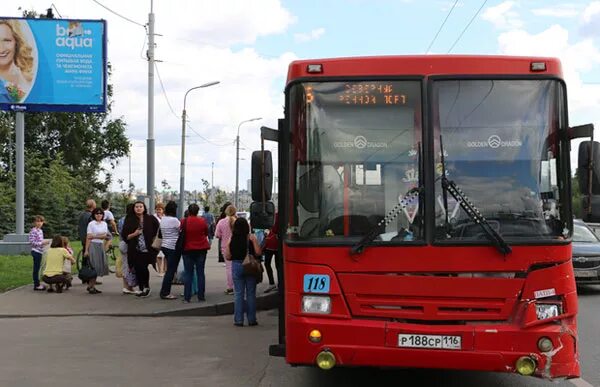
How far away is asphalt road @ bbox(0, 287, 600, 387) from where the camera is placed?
22.7ft

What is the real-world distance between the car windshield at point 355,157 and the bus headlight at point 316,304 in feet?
1.62

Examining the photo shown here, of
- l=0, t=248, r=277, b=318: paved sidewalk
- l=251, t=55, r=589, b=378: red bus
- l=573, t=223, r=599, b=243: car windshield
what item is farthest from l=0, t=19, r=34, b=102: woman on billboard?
l=251, t=55, r=589, b=378: red bus

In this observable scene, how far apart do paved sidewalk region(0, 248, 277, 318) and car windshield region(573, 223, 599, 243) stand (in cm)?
702

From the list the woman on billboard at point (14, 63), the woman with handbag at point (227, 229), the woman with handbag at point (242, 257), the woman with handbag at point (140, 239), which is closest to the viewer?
the woman with handbag at point (242, 257)

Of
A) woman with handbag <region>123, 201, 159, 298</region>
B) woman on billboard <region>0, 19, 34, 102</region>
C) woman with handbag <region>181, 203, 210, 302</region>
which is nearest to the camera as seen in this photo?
woman with handbag <region>181, 203, 210, 302</region>

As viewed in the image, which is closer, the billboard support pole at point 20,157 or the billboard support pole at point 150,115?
the billboard support pole at point 150,115

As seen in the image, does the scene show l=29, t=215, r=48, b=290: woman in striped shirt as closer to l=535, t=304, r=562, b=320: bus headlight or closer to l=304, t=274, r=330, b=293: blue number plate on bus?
l=304, t=274, r=330, b=293: blue number plate on bus

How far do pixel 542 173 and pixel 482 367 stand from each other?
5.38 feet

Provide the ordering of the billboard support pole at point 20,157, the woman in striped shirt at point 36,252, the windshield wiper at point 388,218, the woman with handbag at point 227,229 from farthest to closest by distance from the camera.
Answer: the billboard support pole at point 20,157 < the woman in striped shirt at point 36,252 < the woman with handbag at point 227,229 < the windshield wiper at point 388,218

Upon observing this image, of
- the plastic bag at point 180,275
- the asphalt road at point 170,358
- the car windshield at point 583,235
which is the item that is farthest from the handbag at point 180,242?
the car windshield at point 583,235

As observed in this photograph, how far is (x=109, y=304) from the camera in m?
11.8

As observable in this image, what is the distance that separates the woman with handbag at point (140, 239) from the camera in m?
12.3

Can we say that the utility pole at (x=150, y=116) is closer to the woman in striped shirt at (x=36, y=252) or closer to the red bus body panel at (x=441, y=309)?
the woman in striped shirt at (x=36, y=252)

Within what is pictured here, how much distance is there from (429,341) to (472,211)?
108 centimetres
